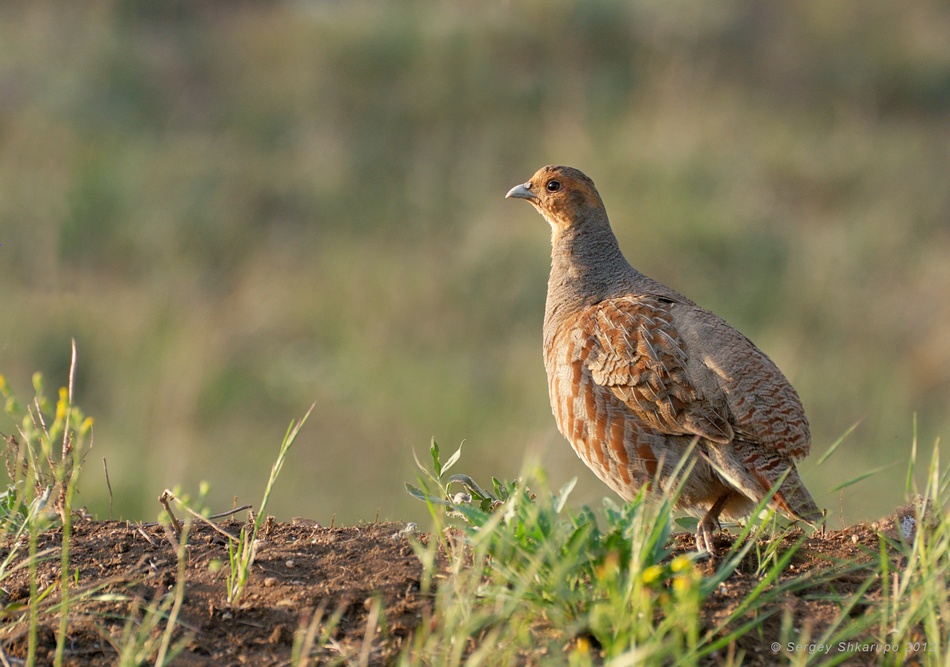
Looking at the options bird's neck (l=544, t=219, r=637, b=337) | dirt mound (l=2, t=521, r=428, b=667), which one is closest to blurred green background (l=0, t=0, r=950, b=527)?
bird's neck (l=544, t=219, r=637, b=337)

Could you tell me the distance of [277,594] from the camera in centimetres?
288

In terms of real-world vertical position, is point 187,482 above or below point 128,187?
below

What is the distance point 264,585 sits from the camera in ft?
9.64

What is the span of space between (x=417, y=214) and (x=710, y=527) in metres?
10.7

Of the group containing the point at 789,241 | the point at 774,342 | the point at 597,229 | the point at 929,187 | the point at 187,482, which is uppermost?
the point at 929,187

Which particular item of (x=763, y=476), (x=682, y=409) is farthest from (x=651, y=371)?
(x=763, y=476)

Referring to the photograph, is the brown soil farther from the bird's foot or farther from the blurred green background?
the blurred green background

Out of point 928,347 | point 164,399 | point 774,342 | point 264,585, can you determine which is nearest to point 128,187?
point 164,399

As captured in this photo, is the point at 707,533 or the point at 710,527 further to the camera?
the point at 710,527

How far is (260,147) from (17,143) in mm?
2897

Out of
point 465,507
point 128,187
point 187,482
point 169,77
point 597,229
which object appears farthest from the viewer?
point 169,77

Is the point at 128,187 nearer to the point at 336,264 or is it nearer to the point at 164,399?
the point at 336,264

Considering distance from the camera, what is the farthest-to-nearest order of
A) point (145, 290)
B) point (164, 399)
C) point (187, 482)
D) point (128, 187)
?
point (128, 187) < point (145, 290) < point (164, 399) < point (187, 482)

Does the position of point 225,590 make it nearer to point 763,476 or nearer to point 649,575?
point 649,575
